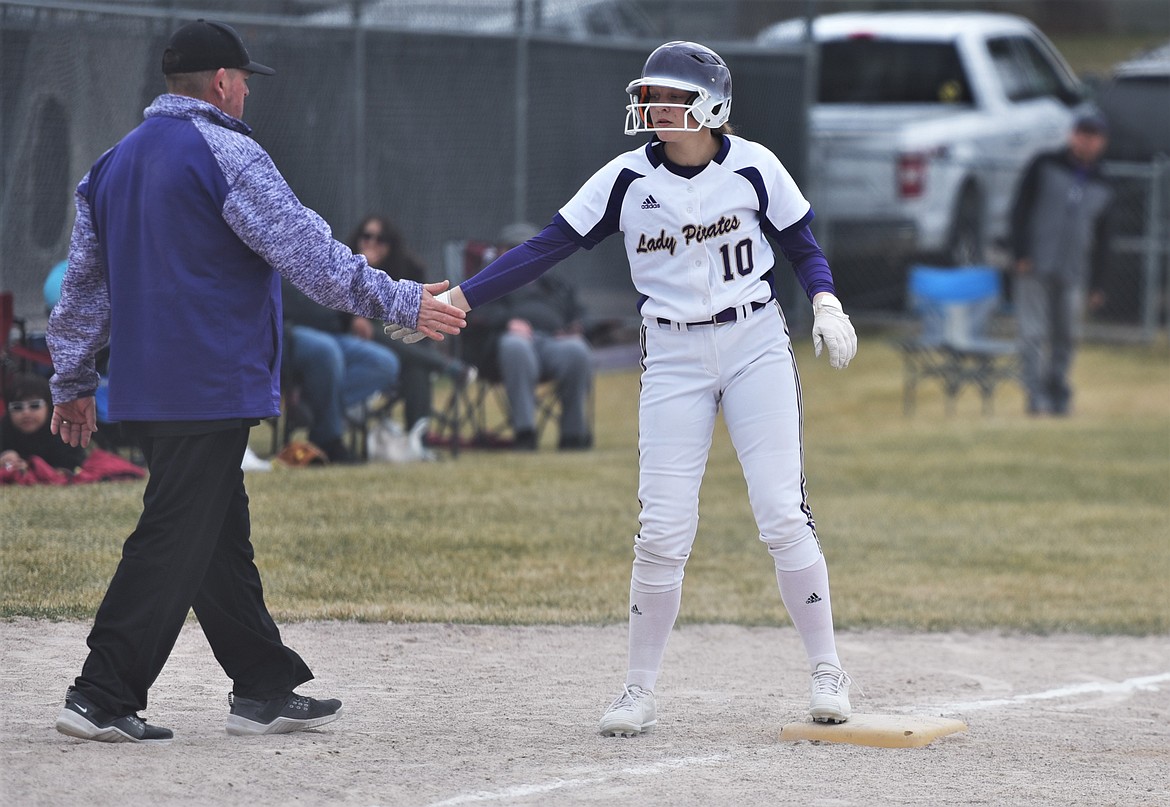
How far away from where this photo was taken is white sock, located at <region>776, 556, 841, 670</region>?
5148 millimetres

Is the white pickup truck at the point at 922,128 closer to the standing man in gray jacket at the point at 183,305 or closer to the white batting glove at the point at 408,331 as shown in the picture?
the white batting glove at the point at 408,331

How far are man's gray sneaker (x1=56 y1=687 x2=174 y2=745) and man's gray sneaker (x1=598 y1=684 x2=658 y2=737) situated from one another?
131 centimetres

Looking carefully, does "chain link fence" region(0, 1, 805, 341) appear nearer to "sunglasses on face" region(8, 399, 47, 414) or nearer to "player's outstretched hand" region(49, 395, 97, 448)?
"sunglasses on face" region(8, 399, 47, 414)

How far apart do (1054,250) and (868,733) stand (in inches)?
391

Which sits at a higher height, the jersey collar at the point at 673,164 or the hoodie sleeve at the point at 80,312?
the jersey collar at the point at 673,164

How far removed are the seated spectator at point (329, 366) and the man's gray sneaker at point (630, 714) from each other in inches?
186

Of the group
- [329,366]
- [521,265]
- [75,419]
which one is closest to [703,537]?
[329,366]

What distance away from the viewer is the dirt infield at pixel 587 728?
4379 millimetres

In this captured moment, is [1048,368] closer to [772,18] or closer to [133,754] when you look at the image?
[772,18]

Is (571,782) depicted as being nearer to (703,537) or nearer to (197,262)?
(197,262)

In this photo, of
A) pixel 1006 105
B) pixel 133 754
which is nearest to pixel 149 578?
pixel 133 754

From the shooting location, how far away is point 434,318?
4.94 metres

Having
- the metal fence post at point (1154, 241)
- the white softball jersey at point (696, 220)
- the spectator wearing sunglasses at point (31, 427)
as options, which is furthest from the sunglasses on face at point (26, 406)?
the metal fence post at point (1154, 241)

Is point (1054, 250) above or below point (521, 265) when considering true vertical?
above
